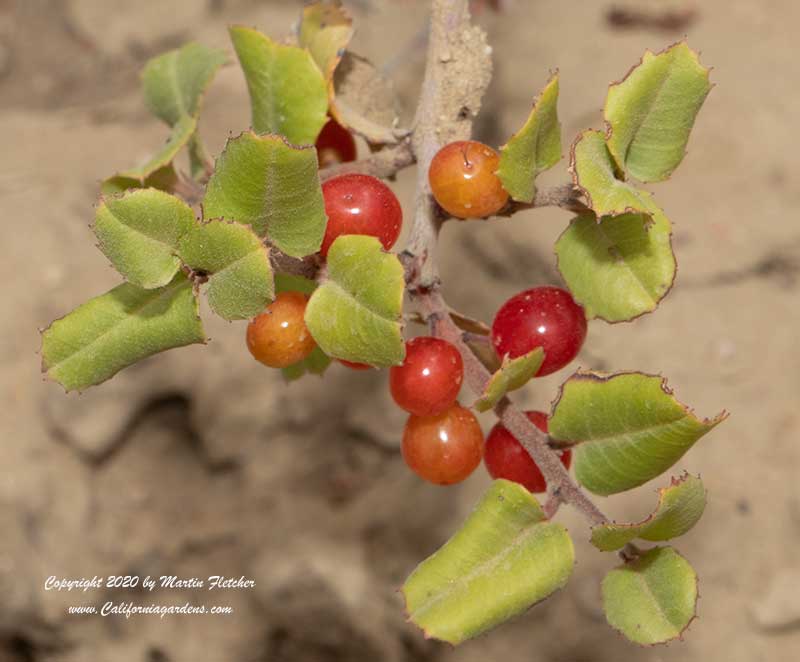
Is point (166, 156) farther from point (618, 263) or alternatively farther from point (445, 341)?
point (618, 263)

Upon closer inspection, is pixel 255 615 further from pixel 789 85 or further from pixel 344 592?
pixel 789 85

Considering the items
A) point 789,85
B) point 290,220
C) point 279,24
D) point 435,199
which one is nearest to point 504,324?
point 435,199

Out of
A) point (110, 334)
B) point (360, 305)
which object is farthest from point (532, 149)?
point (110, 334)

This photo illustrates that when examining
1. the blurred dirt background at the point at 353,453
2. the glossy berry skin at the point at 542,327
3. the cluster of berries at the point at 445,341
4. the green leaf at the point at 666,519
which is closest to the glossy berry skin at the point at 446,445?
the cluster of berries at the point at 445,341

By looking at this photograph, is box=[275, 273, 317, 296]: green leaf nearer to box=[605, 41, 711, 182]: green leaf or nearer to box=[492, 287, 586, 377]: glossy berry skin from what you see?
box=[492, 287, 586, 377]: glossy berry skin

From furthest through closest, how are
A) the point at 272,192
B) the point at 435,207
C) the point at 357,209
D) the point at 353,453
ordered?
1. the point at 353,453
2. the point at 435,207
3. the point at 357,209
4. the point at 272,192

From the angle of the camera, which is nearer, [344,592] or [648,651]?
[648,651]
